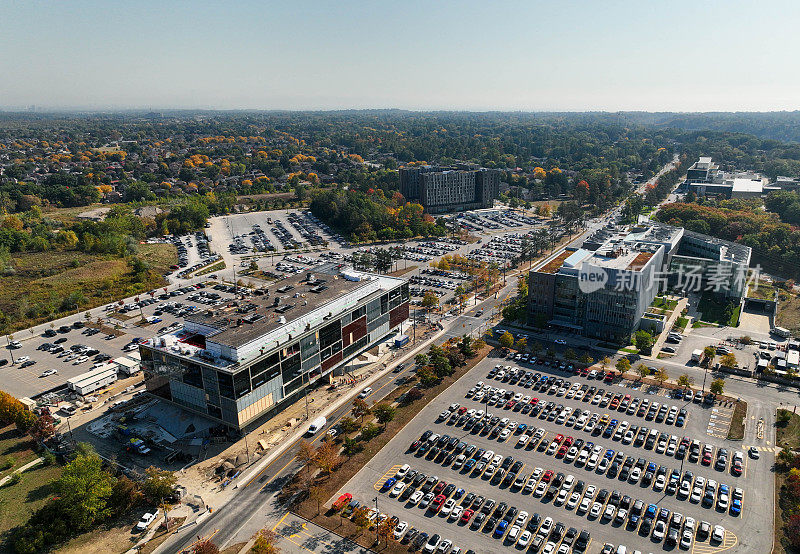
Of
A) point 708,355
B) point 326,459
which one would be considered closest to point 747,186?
point 708,355

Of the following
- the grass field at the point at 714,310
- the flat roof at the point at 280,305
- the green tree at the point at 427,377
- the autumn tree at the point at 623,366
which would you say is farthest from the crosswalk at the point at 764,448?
the flat roof at the point at 280,305

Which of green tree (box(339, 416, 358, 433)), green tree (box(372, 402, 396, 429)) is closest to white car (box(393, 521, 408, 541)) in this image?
green tree (box(339, 416, 358, 433))

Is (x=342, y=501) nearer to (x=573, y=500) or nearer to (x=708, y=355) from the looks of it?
(x=573, y=500)

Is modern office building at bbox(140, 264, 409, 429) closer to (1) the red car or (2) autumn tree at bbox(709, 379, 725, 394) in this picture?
(1) the red car

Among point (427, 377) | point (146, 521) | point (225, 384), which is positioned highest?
point (225, 384)

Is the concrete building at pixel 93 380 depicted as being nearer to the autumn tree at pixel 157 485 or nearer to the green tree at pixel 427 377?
the autumn tree at pixel 157 485

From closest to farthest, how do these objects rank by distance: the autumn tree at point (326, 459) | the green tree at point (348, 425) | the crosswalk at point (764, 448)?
the autumn tree at point (326, 459)
the crosswalk at point (764, 448)
the green tree at point (348, 425)

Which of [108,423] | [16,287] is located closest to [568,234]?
[108,423]
